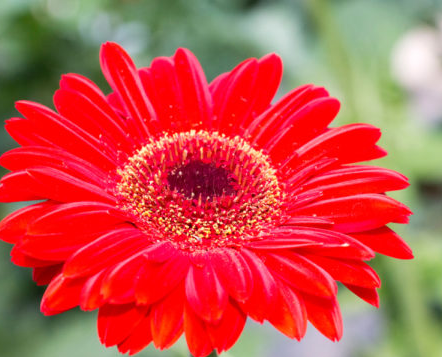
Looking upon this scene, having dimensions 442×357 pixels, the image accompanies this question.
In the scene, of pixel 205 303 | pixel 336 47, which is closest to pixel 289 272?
pixel 205 303

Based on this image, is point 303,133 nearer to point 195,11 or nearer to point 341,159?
point 341,159

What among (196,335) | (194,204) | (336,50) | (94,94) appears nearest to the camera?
(196,335)

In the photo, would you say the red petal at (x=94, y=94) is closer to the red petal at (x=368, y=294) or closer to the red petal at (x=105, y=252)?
the red petal at (x=105, y=252)

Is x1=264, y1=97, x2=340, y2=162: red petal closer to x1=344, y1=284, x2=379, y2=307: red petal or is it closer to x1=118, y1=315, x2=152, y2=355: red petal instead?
x1=344, y1=284, x2=379, y2=307: red petal

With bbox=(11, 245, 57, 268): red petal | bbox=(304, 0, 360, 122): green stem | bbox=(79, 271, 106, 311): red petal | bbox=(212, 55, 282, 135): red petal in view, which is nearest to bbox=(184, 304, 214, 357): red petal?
bbox=(79, 271, 106, 311): red petal

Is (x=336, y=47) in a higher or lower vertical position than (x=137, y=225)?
higher

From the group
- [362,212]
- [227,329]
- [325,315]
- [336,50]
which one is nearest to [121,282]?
[227,329]

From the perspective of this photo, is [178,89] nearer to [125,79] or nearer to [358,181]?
[125,79]
